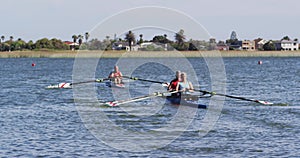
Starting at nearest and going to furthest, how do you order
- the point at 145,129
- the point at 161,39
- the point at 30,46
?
the point at 145,129 → the point at 161,39 → the point at 30,46

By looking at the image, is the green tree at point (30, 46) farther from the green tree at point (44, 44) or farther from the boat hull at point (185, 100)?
the boat hull at point (185, 100)

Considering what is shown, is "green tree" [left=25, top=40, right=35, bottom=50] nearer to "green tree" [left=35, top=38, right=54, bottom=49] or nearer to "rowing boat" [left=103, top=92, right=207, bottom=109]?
"green tree" [left=35, top=38, right=54, bottom=49]

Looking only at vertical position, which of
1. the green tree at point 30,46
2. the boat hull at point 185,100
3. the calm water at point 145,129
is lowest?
the calm water at point 145,129

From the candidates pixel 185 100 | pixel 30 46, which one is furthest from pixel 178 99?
pixel 30 46

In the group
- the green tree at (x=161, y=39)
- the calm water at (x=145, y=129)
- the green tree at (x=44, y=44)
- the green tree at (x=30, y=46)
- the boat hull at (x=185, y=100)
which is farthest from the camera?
the green tree at (x=30, y=46)

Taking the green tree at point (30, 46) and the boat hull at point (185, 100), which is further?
the green tree at point (30, 46)

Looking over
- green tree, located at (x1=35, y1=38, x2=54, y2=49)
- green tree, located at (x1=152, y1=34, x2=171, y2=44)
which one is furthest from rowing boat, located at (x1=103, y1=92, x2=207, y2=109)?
green tree, located at (x1=35, y1=38, x2=54, y2=49)

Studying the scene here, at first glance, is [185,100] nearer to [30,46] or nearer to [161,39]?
[161,39]

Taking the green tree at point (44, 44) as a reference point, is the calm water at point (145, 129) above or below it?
below

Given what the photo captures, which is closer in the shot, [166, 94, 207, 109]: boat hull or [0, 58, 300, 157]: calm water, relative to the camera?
[0, 58, 300, 157]: calm water

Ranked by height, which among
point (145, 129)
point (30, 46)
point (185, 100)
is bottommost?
point (145, 129)

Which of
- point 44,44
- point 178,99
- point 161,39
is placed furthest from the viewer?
point 44,44

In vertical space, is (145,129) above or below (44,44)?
below

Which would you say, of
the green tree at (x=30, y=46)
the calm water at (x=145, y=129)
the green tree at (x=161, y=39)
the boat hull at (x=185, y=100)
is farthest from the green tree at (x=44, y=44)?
the boat hull at (x=185, y=100)
